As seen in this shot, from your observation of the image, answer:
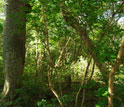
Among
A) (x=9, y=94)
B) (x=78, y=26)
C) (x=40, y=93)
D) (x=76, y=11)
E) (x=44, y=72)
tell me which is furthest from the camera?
(x=44, y=72)

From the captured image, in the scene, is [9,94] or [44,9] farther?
[9,94]

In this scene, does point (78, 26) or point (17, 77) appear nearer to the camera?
point (78, 26)

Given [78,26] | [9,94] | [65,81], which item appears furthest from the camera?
[65,81]

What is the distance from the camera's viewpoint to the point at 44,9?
7.26 feet

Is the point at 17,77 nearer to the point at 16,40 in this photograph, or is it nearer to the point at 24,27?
the point at 16,40

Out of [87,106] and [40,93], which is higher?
[40,93]

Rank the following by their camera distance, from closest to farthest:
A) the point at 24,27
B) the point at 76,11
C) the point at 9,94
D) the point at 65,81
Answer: the point at 76,11 → the point at 24,27 → the point at 9,94 → the point at 65,81

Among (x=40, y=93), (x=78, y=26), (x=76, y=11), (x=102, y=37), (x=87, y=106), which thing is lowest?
(x=87, y=106)

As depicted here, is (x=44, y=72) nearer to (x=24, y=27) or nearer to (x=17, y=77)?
(x=17, y=77)

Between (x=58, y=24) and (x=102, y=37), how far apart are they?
0.84m

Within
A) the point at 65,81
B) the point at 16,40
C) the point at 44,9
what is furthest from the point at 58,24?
the point at 65,81

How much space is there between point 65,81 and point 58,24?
121 inches

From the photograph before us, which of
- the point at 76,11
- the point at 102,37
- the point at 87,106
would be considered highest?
the point at 76,11

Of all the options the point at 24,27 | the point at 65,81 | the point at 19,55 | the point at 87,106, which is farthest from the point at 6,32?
the point at 87,106
